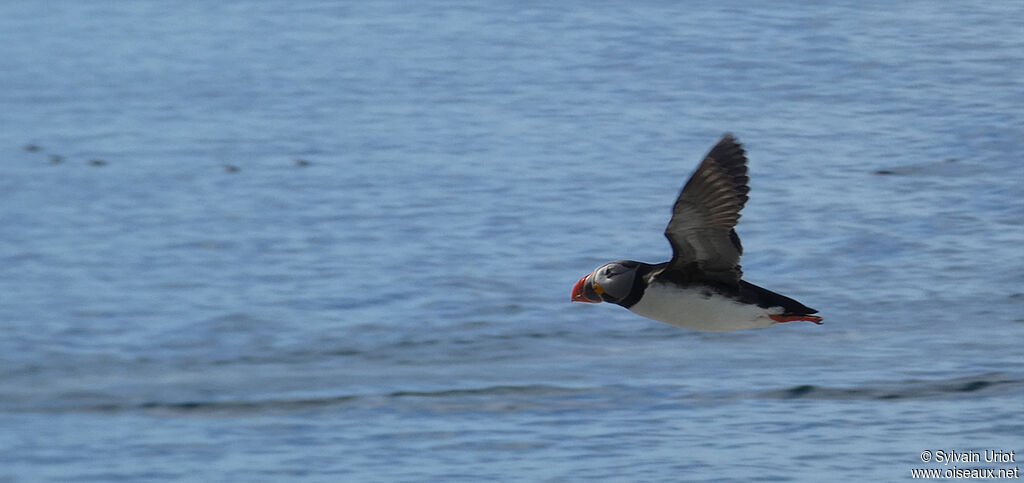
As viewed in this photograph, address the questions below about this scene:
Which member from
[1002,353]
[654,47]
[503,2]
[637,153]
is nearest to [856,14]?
[654,47]

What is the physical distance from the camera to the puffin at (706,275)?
6051mm

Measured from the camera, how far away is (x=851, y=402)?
30.3ft

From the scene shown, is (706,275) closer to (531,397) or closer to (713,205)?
(713,205)

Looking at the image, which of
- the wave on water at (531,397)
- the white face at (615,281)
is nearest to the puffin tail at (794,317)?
the white face at (615,281)

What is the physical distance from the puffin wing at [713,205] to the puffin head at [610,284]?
206mm

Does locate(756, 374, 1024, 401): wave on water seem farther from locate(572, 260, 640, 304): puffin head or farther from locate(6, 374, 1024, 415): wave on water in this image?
locate(572, 260, 640, 304): puffin head

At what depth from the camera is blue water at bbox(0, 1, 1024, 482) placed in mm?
9039

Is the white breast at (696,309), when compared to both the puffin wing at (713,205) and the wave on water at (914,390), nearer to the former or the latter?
the puffin wing at (713,205)

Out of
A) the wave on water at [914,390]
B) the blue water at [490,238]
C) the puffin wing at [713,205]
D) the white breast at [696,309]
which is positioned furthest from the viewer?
the wave on water at [914,390]

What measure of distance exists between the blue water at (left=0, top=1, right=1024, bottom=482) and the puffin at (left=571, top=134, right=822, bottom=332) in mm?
2285

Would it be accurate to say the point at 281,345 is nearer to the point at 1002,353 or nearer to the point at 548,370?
the point at 548,370

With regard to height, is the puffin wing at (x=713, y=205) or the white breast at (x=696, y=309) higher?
the puffin wing at (x=713, y=205)

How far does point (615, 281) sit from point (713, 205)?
1.48ft

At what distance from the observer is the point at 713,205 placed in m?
6.07
